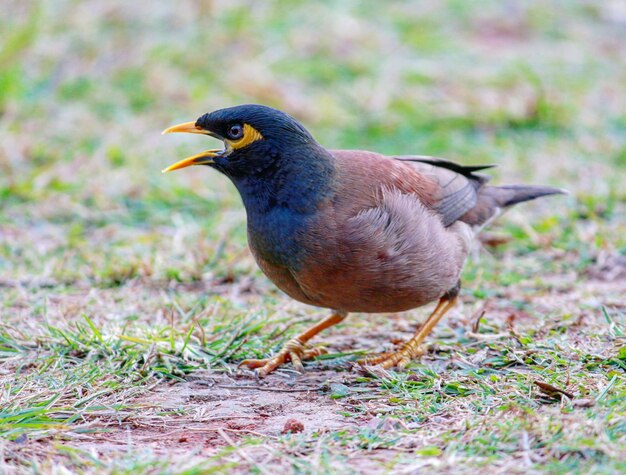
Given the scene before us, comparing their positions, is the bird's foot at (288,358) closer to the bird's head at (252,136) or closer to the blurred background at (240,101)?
the bird's head at (252,136)

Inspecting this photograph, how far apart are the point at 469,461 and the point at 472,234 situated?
2615mm

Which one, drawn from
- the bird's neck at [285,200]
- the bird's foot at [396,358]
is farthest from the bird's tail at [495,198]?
the bird's neck at [285,200]

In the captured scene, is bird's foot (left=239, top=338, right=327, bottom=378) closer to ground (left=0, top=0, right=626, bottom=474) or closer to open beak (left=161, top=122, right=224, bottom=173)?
ground (left=0, top=0, right=626, bottom=474)

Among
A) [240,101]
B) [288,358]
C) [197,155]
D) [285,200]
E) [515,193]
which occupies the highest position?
[197,155]

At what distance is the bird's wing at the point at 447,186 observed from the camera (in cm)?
558

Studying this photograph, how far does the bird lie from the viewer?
4754mm

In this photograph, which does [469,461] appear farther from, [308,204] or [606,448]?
[308,204]

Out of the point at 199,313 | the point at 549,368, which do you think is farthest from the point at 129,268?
the point at 549,368

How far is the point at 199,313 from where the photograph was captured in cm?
564

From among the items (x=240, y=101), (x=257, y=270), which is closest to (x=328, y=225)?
(x=257, y=270)

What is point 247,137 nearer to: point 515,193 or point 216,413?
point 216,413

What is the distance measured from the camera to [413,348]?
516cm

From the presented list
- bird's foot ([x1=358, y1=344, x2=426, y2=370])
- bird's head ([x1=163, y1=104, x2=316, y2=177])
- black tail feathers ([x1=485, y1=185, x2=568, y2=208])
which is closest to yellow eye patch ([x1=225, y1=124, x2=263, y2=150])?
bird's head ([x1=163, y1=104, x2=316, y2=177])

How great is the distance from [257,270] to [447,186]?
1618mm
